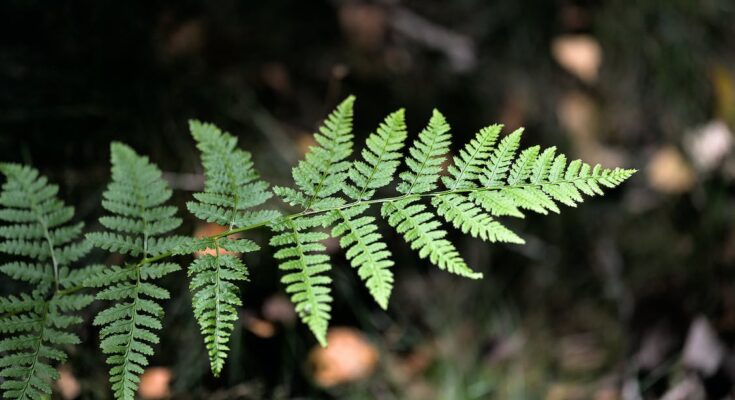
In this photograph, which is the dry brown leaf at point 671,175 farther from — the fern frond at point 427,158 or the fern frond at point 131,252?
the fern frond at point 131,252

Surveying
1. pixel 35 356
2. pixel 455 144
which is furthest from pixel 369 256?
pixel 455 144

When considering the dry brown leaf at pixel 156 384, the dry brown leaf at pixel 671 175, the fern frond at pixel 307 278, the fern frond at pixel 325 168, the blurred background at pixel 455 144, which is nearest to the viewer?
the fern frond at pixel 307 278

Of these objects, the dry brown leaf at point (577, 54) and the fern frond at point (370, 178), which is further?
the dry brown leaf at point (577, 54)

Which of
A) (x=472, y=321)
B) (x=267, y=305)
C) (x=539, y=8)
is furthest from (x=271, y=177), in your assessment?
(x=539, y=8)

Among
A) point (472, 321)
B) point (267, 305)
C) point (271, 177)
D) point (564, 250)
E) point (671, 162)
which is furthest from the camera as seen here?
point (671, 162)

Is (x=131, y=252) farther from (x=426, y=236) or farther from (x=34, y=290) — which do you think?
(x=426, y=236)

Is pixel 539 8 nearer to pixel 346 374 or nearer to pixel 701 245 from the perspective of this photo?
pixel 701 245

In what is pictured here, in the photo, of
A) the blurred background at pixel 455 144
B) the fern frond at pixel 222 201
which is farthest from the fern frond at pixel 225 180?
the blurred background at pixel 455 144
